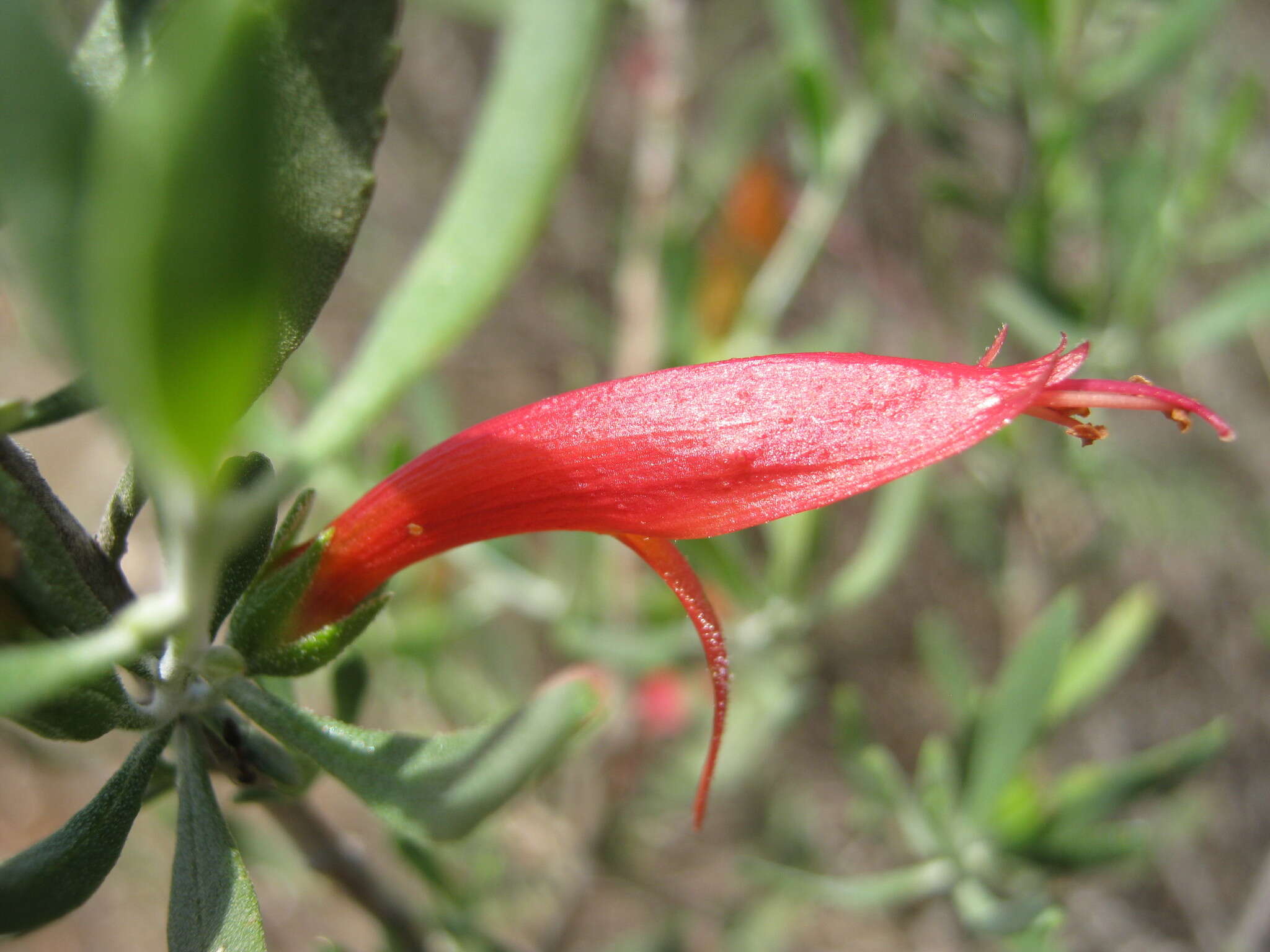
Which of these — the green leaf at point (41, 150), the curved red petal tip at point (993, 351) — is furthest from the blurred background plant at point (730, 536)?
the curved red petal tip at point (993, 351)

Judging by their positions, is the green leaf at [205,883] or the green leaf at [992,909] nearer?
the green leaf at [205,883]

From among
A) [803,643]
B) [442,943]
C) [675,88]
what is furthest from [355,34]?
[803,643]

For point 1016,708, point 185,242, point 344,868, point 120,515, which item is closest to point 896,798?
point 1016,708

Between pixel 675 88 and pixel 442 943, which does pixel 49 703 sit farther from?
pixel 675 88

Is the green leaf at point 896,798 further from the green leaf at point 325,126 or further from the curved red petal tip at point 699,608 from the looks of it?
the green leaf at point 325,126

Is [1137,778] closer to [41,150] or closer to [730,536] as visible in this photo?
[730,536]

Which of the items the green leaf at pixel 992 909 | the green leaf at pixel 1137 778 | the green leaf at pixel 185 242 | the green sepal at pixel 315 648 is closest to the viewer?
the green leaf at pixel 185 242

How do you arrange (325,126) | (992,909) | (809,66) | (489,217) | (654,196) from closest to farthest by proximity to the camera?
(325,126) → (489,217) → (992,909) → (809,66) → (654,196)
